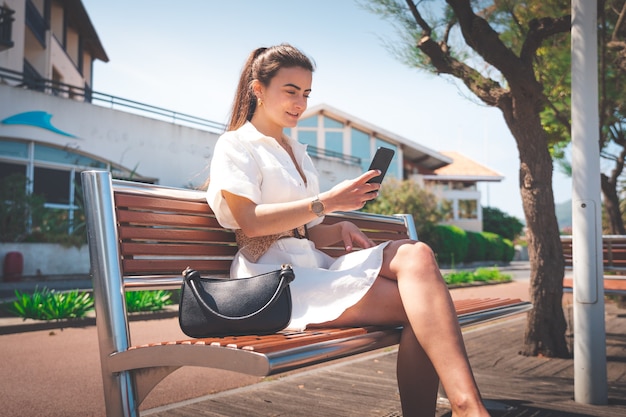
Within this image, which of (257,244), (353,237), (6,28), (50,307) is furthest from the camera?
(6,28)

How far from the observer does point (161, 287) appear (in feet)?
7.13

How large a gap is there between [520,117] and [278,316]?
3590 mm

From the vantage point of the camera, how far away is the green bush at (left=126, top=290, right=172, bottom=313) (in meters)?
7.34

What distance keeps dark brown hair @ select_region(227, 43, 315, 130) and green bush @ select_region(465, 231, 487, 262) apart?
25.8 metres

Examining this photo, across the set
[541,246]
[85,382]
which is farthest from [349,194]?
[541,246]

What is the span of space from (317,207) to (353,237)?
0.53 metres

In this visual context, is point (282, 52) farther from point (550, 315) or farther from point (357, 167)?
point (357, 167)

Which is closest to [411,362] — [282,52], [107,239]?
[107,239]

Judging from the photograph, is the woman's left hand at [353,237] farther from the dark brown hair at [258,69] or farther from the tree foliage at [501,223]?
the tree foliage at [501,223]

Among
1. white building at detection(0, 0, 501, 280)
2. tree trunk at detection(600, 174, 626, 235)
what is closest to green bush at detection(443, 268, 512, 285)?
tree trunk at detection(600, 174, 626, 235)

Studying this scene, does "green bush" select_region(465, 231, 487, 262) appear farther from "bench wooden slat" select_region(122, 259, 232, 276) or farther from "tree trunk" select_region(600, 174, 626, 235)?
"bench wooden slat" select_region(122, 259, 232, 276)

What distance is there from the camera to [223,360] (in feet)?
4.62

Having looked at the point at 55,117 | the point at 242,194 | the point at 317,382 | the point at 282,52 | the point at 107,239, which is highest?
the point at 55,117

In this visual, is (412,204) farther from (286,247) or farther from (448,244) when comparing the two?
(286,247)
